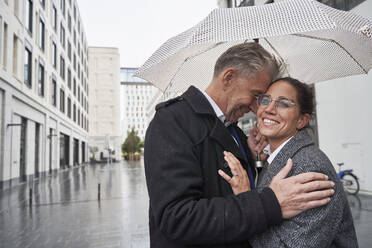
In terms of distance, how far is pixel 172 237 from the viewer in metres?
1.35

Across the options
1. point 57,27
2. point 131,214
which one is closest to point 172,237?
point 131,214

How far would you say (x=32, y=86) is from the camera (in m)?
18.2

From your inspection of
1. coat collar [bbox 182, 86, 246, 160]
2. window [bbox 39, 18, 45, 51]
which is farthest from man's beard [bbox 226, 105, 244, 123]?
window [bbox 39, 18, 45, 51]

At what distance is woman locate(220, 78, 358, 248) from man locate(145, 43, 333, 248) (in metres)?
0.07

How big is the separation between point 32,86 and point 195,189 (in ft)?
64.3

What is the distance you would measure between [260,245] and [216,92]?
2.88 ft

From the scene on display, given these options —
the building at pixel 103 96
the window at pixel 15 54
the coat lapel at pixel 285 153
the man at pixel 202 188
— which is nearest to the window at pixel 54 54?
the window at pixel 15 54

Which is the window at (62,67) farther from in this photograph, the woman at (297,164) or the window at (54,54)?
the woman at (297,164)

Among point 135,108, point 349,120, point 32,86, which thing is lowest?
point 349,120

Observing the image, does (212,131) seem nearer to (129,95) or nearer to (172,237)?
(172,237)

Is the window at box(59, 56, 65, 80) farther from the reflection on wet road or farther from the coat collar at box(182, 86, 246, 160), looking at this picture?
the coat collar at box(182, 86, 246, 160)

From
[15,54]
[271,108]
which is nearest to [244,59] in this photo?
[271,108]

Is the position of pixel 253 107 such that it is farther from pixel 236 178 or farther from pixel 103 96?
pixel 103 96

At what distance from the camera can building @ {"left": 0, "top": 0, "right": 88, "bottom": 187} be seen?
1385 cm
